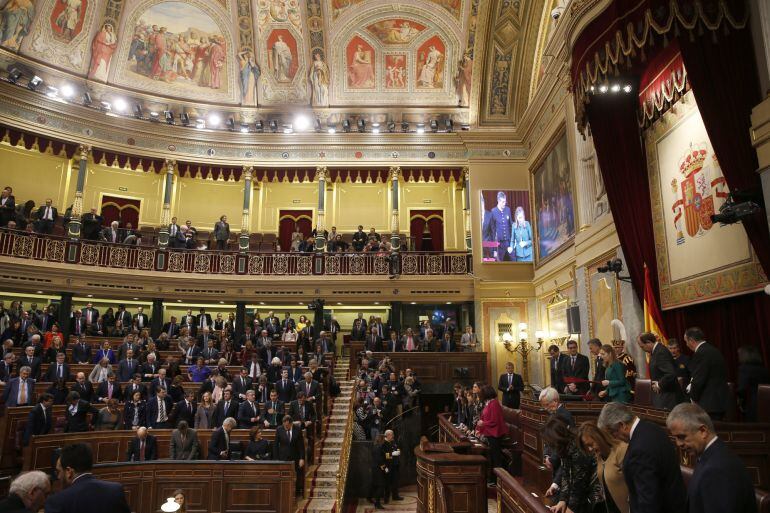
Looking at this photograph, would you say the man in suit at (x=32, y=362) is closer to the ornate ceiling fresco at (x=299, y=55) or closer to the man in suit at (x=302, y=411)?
the man in suit at (x=302, y=411)

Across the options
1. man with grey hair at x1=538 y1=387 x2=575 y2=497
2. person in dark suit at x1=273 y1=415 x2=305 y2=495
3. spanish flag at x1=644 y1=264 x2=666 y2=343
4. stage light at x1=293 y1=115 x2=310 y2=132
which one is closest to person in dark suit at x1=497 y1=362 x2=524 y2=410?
spanish flag at x1=644 y1=264 x2=666 y2=343

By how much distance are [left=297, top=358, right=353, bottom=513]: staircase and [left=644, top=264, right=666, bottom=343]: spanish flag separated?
4.94 meters

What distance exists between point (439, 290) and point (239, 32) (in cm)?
1090

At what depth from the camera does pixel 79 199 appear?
1689 centimetres

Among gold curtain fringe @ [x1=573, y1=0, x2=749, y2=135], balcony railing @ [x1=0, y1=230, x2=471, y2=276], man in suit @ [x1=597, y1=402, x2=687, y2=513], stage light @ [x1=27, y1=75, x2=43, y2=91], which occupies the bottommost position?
man in suit @ [x1=597, y1=402, x2=687, y2=513]

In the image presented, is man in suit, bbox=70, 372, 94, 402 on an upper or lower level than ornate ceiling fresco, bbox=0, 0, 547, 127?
lower

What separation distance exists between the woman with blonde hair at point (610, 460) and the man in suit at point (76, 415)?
8.55 meters

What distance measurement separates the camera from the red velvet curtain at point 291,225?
20188mm

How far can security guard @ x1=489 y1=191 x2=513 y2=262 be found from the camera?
17062 mm

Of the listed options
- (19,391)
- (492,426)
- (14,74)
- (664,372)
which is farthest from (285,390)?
(14,74)

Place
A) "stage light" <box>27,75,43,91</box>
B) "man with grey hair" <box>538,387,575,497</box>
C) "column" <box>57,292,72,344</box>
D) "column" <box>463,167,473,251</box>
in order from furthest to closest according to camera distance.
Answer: "column" <box>463,167,473,251</box>, "stage light" <box>27,75,43,91</box>, "column" <box>57,292,72,344</box>, "man with grey hair" <box>538,387,575,497</box>

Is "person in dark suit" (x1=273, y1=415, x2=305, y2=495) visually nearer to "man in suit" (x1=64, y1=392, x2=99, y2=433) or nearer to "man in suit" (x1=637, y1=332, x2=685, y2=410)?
"man in suit" (x1=64, y1=392, x2=99, y2=433)

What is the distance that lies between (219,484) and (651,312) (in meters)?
6.56

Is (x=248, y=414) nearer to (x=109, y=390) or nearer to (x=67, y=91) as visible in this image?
(x=109, y=390)
